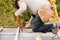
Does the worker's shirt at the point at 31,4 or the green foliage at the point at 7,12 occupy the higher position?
the worker's shirt at the point at 31,4

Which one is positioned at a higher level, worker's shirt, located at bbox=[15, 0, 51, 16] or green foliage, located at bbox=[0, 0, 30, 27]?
worker's shirt, located at bbox=[15, 0, 51, 16]

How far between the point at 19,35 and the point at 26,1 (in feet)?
1.73

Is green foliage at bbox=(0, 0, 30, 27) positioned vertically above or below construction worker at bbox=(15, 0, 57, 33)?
below

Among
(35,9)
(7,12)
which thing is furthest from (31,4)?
(7,12)

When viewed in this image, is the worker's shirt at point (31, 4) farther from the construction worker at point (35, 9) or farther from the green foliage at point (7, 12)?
the green foliage at point (7, 12)

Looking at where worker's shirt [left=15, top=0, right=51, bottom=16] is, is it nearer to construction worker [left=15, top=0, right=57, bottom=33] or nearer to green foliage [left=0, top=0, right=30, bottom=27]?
construction worker [left=15, top=0, right=57, bottom=33]

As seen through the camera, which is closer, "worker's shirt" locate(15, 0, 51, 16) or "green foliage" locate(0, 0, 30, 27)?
"worker's shirt" locate(15, 0, 51, 16)

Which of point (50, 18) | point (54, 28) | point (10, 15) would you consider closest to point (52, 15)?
point (50, 18)

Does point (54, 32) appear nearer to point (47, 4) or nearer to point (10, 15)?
point (47, 4)

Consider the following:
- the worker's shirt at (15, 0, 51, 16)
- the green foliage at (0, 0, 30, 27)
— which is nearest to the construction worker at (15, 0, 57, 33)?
the worker's shirt at (15, 0, 51, 16)

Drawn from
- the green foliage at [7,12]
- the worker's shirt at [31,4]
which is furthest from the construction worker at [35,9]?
the green foliage at [7,12]

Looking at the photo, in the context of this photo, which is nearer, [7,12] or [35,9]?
[35,9]

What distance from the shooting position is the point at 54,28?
12.3ft

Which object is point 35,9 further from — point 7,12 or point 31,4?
point 7,12
